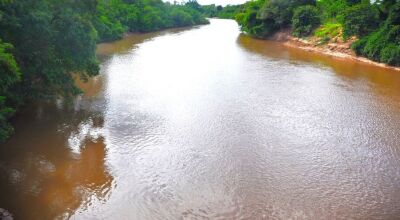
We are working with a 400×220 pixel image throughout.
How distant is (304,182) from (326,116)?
7921 mm

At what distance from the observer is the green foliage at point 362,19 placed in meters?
37.3

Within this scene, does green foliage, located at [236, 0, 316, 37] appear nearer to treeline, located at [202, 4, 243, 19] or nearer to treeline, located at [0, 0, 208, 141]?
treeline, located at [0, 0, 208, 141]

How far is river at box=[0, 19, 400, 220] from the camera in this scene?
12.4 metres

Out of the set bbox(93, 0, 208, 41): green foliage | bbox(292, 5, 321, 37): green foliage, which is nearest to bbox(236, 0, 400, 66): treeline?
bbox(292, 5, 321, 37): green foliage

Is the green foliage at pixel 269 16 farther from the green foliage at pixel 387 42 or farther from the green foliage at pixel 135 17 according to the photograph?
the green foliage at pixel 135 17

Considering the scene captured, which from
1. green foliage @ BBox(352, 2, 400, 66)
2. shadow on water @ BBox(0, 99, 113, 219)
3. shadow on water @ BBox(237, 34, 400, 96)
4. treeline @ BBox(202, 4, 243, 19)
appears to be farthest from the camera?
treeline @ BBox(202, 4, 243, 19)

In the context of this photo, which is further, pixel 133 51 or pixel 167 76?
pixel 133 51

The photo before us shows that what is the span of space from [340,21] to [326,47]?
10.7ft

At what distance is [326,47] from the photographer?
42.5 m

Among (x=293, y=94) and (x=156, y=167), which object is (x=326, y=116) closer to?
(x=293, y=94)

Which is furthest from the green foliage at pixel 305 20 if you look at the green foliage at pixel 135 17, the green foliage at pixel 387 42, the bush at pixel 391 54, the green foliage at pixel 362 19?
the green foliage at pixel 135 17

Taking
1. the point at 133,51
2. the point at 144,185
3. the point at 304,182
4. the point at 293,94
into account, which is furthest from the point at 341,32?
the point at 144,185

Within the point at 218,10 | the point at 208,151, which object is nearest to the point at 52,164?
the point at 208,151

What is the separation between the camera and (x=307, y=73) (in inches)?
1254
